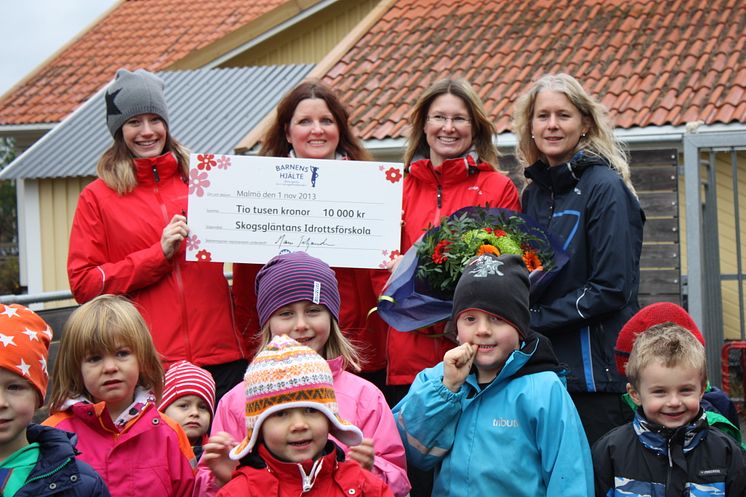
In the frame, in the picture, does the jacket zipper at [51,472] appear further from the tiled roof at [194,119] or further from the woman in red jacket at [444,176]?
the tiled roof at [194,119]

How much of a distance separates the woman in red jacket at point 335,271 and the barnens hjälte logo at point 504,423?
4.29 ft

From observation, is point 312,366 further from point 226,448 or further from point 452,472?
point 452,472

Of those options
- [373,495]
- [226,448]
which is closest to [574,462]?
[373,495]

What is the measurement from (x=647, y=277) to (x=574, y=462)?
5.08m

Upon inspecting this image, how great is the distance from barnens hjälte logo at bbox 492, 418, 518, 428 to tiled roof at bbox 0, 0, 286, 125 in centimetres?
1625

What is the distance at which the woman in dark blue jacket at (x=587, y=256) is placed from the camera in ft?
14.4

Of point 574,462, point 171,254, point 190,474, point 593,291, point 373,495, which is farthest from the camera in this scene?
point 171,254

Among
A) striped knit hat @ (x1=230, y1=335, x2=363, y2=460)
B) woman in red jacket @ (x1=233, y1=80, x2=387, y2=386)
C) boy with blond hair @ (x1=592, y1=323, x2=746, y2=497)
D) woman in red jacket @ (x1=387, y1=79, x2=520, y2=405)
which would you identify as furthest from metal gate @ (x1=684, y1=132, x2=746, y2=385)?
striped knit hat @ (x1=230, y1=335, x2=363, y2=460)

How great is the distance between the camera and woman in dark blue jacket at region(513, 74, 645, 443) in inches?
173

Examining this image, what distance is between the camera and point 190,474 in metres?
3.94

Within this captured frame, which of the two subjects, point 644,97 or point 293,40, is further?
point 293,40

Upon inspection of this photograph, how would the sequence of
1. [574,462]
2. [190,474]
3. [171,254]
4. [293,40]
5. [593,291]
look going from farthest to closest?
[293,40] → [171,254] → [593,291] → [190,474] → [574,462]

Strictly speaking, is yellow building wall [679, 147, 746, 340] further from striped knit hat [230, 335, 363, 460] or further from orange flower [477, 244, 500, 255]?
striped knit hat [230, 335, 363, 460]

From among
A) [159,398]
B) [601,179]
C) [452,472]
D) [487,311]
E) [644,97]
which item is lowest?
[452,472]
